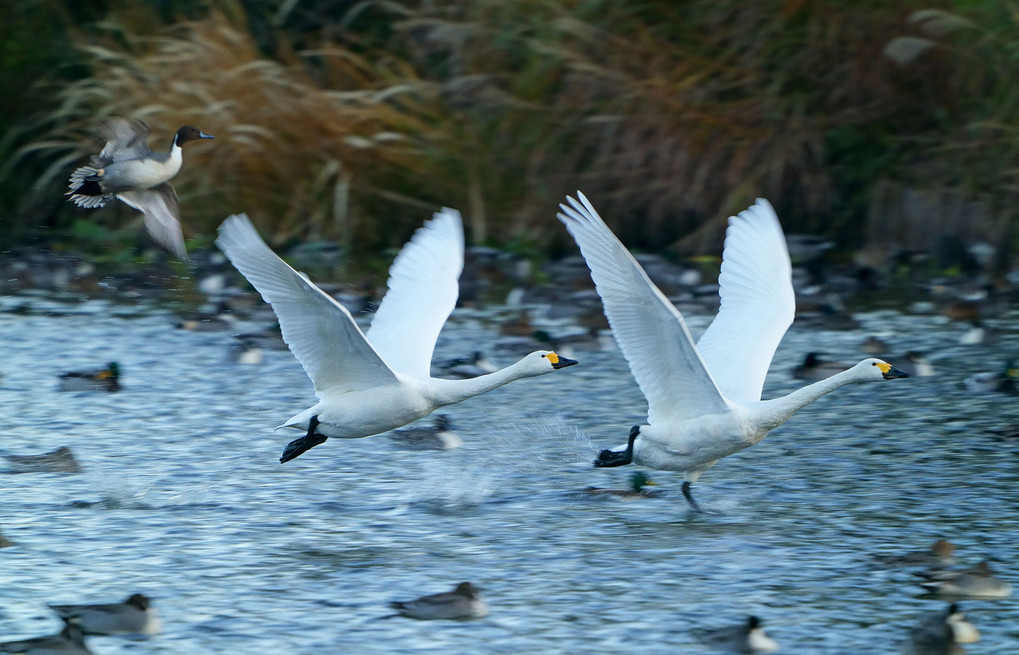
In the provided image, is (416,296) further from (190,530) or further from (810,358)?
(810,358)

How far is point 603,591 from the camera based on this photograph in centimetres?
622

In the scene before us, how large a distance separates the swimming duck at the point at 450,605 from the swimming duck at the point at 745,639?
2.85 feet

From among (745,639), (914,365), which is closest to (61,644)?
(745,639)

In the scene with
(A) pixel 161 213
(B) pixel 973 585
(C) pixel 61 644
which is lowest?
(B) pixel 973 585

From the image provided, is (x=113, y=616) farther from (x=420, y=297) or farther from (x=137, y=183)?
(x=137, y=183)

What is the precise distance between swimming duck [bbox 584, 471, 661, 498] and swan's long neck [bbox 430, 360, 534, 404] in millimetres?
739

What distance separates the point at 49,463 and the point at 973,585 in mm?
4480

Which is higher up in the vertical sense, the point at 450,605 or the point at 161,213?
the point at 161,213

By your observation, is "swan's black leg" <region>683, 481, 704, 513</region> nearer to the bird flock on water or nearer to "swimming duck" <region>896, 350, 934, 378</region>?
the bird flock on water

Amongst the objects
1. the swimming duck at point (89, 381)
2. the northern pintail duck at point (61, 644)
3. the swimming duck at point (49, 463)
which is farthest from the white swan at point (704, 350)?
the swimming duck at point (89, 381)

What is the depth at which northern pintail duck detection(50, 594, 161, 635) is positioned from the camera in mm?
5566

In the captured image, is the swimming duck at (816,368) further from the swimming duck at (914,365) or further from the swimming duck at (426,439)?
the swimming duck at (426,439)

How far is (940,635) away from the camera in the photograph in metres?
5.39

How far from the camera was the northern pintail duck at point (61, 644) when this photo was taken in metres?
5.21
